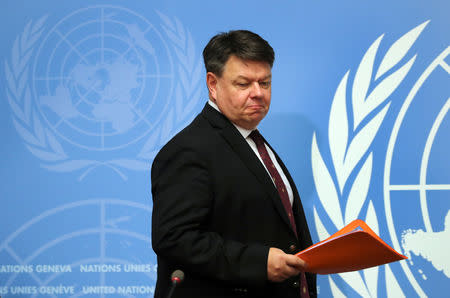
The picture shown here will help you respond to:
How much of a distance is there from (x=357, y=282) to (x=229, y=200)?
1.07m

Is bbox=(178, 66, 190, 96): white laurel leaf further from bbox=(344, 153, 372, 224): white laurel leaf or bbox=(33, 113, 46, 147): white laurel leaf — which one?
bbox=(344, 153, 372, 224): white laurel leaf

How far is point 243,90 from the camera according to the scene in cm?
164

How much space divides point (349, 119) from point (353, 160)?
0.19 meters

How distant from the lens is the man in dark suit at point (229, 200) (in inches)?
55.3

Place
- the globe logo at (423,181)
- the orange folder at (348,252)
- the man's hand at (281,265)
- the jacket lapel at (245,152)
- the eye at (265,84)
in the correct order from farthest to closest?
1. the globe logo at (423,181)
2. the eye at (265,84)
3. the jacket lapel at (245,152)
4. the man's hand at (281,265)
5. the orange folder at (348,252)

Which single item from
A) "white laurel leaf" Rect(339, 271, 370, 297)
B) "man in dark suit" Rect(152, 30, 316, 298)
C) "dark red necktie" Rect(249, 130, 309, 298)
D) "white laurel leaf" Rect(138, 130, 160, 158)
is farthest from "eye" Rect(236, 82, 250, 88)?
"white laurel leaf" Rect(339, 271, 370, 297)

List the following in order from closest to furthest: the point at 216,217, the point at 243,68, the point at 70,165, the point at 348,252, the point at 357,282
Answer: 1. the point at 348,252
2. the point at 216,217
3. the point at 243,68
4. the point at 357,282
5. the point at 70,165

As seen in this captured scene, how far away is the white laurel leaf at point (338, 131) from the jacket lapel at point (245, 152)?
0.80 metres

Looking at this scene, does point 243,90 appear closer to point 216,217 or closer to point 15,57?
point 216,217

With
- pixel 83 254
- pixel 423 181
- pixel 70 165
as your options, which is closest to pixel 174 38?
pixel 70 165

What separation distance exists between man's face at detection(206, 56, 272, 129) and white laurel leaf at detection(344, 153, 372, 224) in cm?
81

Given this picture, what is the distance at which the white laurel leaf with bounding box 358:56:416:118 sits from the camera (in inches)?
90.6

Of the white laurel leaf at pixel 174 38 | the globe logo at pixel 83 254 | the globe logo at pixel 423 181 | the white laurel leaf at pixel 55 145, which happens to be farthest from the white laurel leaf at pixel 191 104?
the globe logo at pixel 423 181

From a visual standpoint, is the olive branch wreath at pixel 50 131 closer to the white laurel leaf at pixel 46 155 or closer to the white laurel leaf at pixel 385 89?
the white laurel leaf at pixel 46 155
